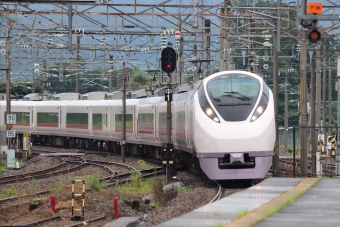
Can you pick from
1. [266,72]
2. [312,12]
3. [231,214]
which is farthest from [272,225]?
[266,72]

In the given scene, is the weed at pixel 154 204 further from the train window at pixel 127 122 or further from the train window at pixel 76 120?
the train window at pixel 76 120

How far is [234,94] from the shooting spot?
24.3 meters

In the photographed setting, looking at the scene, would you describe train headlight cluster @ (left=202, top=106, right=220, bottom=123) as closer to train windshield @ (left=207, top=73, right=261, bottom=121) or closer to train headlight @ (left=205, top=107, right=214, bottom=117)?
train headlight @ (left=205, top=107, right=214, bottom=117)

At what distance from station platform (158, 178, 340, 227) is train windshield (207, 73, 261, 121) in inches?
167

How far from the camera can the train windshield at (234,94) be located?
23.8 m

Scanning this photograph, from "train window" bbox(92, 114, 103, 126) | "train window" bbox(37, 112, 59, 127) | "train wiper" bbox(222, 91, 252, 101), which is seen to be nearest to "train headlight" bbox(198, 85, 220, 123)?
"train wiper" bbox(222, 91, 252, 101)

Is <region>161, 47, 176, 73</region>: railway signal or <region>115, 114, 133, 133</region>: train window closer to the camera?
<region>161, 47, 176, 73</region>: railway signal

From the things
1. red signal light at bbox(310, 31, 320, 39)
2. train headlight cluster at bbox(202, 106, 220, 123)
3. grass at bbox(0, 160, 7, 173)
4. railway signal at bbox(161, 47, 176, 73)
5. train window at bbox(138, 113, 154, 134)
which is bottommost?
grass at bbox(0, 160, 7, 173)

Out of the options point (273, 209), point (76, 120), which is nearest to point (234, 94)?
point (273, 209)

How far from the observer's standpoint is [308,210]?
14711 mm

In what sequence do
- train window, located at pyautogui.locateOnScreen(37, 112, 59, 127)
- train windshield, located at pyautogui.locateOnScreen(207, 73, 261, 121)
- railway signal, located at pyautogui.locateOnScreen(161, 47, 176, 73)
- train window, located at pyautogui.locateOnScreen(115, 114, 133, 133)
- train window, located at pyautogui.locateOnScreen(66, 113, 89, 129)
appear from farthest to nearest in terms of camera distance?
train window, located at pyautogui.locateOnScreen(37, 112, 59, 127) < train window, located at pyautogui.locateOnScreen(66, 113, 89, 129) < train window, located at pyautogui.locateOnScreen(115, 114, 133, 133) < railway signal, located at pyautogui.locateOnScreen(161, 47, 176, 73) < train windshield, located at pyautogui.locateOnScreen(207, 73, 261, 121)

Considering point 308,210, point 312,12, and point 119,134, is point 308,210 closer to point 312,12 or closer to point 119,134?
point 312,12

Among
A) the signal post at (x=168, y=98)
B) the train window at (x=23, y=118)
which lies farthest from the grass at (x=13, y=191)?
the train window at (x=23, y=118)

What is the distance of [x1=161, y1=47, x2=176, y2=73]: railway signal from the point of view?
2584cm
